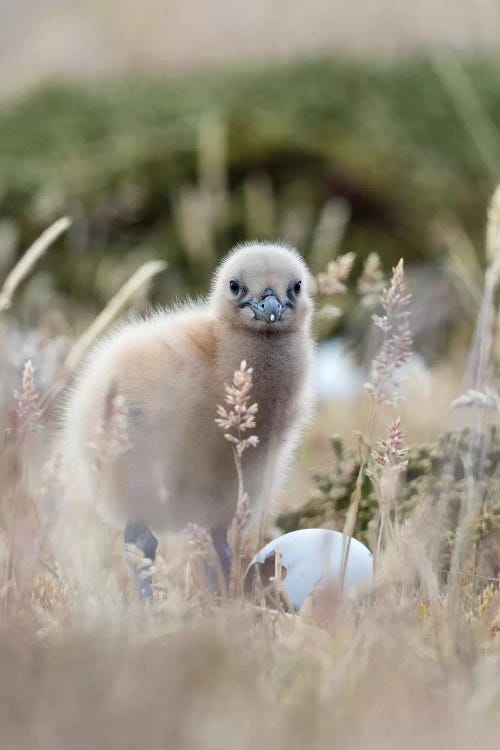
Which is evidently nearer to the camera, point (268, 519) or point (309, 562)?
point (309, 562)

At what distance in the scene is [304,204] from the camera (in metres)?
8.66

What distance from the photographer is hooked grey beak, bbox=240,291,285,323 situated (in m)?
3.11

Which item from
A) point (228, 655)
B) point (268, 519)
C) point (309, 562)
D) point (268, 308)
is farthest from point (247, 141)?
point (228, 655)

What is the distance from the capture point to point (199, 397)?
304cm

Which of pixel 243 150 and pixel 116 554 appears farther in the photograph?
pixel 243 150

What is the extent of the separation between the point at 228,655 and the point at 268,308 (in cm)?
131

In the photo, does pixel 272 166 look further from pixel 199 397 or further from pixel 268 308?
pixel 199 397

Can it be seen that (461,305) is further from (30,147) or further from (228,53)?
(228,53)

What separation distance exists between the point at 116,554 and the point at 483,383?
1114 mm

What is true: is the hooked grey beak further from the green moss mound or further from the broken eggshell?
the green moss mound

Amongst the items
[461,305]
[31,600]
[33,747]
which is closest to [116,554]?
[31,600]

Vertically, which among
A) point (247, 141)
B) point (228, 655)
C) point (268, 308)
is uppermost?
point (247, 141)

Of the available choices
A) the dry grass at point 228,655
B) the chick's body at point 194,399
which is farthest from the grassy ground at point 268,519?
the chick's body at point 194,399

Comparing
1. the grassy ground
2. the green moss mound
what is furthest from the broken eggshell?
the green moss mound
